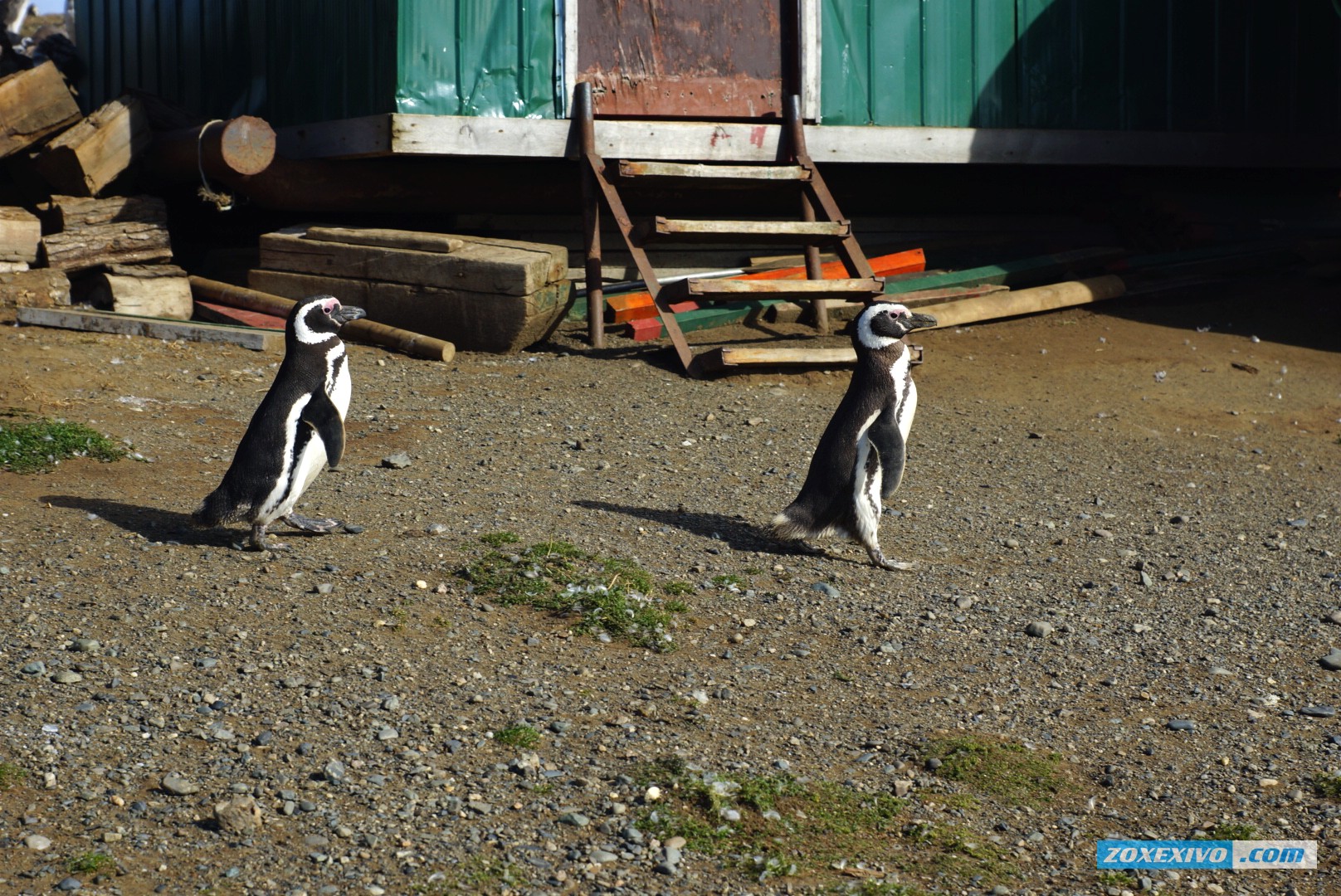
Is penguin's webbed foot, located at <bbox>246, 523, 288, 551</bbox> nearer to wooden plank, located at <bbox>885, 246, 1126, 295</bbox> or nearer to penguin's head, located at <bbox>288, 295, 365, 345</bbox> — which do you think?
penguin's head, located at <bbox>288, 295, 365, 345</bbox>

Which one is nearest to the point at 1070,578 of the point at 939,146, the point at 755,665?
the point at 755,665

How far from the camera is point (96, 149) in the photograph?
948cm

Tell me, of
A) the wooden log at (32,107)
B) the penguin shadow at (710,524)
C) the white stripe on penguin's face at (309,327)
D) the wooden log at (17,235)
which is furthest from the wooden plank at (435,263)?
the white stripe on penguin's face at (309,327)

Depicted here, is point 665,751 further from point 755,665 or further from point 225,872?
point 225,872

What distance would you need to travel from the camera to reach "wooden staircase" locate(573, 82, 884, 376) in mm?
8422

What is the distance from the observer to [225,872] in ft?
9.90

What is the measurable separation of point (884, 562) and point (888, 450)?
1.47 ft

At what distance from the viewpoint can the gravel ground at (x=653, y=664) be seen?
10.7ft

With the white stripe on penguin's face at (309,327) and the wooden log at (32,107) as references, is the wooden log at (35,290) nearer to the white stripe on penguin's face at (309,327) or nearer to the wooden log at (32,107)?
the wooden log at (32,107)

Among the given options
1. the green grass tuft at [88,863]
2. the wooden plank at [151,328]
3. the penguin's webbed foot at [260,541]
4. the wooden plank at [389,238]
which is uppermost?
the wooden plank at [389,238]

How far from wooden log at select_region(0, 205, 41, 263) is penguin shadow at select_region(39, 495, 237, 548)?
13.5 feet

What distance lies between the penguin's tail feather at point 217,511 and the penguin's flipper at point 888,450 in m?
2.47

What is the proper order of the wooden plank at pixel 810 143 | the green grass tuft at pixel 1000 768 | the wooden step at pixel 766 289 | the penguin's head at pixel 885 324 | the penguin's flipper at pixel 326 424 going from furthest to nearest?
the wooden plank at pixel 810 143 → the wooden step at pixel 766 289 → the penguin's head at pixel 885 324 → the penguin's flipper at pixel 326 424 → the green grass tuft at pixel 1000 768

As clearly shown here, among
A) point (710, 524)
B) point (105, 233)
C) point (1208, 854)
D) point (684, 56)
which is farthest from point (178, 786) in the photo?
point (684, 56)
